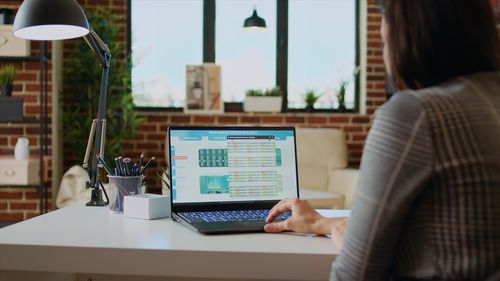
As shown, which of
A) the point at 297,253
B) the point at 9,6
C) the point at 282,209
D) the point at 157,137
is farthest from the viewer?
the point at 157,137

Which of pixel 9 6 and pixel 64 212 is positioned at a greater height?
pixel 9 6

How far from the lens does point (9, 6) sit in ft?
13.3

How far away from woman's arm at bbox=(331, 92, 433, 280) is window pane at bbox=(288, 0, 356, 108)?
397 centimetres

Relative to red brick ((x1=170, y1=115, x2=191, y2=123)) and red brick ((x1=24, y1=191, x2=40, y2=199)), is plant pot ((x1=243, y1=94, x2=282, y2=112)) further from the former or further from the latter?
red brick ((x1=24, y1=191, x2=40, y2=199))

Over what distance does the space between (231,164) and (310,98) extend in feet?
10.6

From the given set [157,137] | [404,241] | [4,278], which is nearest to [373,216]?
[404,241]

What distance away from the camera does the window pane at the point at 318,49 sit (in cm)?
476

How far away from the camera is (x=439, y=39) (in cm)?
81

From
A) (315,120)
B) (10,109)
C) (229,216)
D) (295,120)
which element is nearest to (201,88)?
(295,120)

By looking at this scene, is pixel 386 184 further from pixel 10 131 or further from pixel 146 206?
pixel 10 131

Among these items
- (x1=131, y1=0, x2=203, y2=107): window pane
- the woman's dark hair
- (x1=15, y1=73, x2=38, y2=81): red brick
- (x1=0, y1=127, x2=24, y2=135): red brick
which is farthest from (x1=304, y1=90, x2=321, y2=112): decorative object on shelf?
the woman's dark hair

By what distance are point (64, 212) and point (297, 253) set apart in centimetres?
73

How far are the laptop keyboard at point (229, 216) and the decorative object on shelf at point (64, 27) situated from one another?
38 cm

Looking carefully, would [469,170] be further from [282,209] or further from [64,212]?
[64,212]
